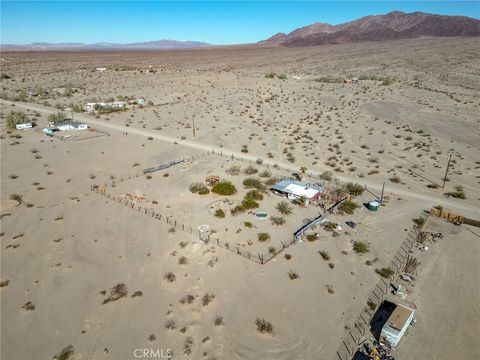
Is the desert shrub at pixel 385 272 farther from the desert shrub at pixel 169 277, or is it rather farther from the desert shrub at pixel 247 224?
the desert shrub at pixel 169 277

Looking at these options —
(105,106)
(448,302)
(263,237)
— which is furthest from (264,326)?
(105,106)

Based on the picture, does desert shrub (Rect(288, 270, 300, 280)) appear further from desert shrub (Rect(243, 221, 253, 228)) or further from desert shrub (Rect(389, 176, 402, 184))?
desert shrub (Rect(389, 176, 402, 184))

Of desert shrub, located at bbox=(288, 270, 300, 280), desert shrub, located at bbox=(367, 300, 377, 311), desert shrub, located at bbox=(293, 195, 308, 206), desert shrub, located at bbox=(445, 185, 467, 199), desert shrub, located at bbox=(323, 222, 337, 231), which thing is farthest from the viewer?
desert shrub, located at bbox=(445, 185, 467, 199)

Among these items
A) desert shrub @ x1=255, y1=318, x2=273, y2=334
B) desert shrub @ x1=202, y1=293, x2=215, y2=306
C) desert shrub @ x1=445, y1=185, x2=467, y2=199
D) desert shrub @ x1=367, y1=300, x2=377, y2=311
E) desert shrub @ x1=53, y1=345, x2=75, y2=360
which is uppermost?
desert shrub @ x1=445, y1=185, x2=467, y2=199

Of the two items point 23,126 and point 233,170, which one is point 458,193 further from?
point 23,126

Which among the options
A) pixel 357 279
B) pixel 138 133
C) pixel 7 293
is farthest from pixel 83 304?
pixel 138 133

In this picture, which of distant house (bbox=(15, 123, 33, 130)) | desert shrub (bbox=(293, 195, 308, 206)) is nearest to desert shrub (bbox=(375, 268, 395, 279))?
desert shrub (bbox=(293, 195, 308, 206))

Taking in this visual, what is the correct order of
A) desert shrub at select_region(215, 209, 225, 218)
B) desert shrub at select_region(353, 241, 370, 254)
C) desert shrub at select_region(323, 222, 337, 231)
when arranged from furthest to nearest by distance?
desert shrub at select_region(215, 209, 225, 218) → desert shrub at select_region(323, 222, 337, 231) → desert shrub at select_region(353, 241, 370, 254)
